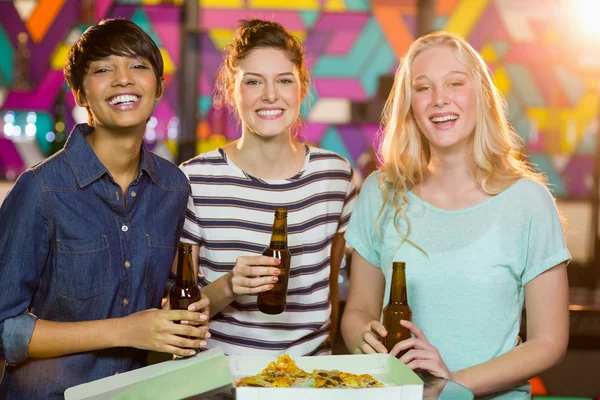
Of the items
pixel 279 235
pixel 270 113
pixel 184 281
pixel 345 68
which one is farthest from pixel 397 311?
pixel 345 68

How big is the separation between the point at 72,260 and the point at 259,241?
545mm

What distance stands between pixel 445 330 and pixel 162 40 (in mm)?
2979

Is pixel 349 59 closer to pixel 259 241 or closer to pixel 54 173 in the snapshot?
pixel 259 241

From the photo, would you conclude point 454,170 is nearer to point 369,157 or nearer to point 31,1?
point 369,157

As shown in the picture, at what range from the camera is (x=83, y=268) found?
63.1 inches

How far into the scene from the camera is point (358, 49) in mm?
4297

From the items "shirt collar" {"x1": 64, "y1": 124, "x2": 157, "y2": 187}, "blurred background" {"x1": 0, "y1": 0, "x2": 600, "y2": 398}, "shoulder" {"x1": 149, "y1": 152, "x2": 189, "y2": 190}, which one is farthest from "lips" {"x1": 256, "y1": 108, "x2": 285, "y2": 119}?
"blurred background" {"x1": 0, "y1": 0, "x2": 600, "y2": 398}

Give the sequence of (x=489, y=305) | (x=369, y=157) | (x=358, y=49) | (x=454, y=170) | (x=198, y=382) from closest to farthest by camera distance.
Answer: (x=198, y=382) < (x=489, y=305) < (x=454, y=170) < (x=369, y=157) < (x=358, y=49)

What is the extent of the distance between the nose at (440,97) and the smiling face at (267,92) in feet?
1.38

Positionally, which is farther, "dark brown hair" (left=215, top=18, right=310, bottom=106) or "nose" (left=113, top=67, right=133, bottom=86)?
"dark brown hair" (left=215, top=18, right=310, bottom=106)

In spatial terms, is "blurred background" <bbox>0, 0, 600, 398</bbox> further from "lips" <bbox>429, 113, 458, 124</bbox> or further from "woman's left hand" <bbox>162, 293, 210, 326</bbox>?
"woman's left hand" <bbox>162, 293, 210, 326</bbox>

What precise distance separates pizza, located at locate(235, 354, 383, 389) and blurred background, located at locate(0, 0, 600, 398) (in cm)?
269

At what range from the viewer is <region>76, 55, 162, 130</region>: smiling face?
163cm

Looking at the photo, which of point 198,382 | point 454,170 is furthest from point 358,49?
point 198,382
